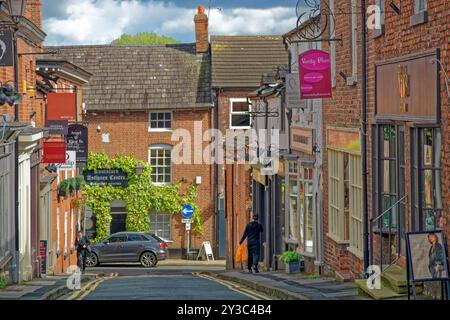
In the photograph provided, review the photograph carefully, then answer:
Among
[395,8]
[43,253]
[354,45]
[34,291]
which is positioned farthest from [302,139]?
[395,8]

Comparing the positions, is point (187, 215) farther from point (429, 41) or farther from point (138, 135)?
point (429, 41)

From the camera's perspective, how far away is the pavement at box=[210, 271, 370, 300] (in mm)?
18984

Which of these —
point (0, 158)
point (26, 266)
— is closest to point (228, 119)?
point (26, 266)

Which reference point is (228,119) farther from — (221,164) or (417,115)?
(417,115)

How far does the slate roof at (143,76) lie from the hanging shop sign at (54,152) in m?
21.2

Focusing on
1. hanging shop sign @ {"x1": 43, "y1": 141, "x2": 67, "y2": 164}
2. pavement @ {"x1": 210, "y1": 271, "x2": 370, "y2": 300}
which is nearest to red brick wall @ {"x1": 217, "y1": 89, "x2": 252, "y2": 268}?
hanging shop sign @ {"x1": 43, "y1": 141, "x2": 67, "y2": 164}

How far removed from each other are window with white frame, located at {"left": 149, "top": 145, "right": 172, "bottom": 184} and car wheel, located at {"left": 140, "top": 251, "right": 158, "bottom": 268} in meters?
8.37

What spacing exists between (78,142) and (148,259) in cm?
1124

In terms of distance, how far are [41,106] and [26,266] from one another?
9348mm

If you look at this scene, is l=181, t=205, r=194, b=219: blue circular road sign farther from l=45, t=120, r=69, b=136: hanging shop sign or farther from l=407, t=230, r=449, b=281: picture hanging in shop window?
l=407, t=230, r=449, b=281: picture hanging in shop window

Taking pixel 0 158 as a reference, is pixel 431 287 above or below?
below

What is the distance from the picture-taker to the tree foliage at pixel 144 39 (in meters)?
94.4

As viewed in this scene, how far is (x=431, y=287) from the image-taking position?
1595cm

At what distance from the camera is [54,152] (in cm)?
3200
